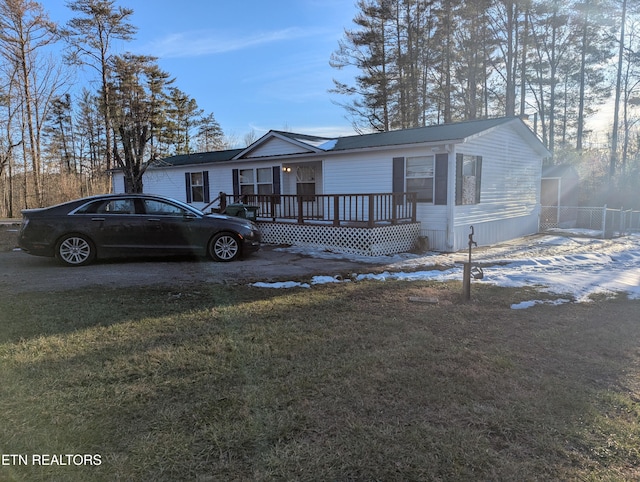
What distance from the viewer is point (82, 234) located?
24.1 ft

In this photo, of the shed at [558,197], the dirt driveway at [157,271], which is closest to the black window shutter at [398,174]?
the dirt driveway at [157,271]

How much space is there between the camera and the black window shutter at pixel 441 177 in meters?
9.86

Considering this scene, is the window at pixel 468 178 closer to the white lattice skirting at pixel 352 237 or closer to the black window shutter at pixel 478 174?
the black window shutter at pixel 478 174

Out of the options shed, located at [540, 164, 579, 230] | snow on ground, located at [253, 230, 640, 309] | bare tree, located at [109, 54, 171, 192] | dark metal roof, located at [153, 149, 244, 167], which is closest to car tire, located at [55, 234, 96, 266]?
snow on ground, located at [253, 230, 640, 309]

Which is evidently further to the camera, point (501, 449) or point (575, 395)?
point (575, 395)

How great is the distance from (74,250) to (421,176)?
26.1 ft

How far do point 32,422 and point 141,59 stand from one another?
22.6m

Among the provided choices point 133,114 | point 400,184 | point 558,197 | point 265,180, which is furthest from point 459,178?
point 133,114

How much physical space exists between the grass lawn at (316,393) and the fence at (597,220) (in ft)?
38.2

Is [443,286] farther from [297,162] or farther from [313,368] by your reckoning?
[297,162]

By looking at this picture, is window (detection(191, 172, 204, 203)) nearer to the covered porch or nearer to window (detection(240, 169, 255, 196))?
window (detection(240, 169, 255, 196))

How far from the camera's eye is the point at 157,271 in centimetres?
698

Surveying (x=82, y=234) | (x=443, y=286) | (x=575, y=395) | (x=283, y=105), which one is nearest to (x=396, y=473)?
(x=575, y=395)

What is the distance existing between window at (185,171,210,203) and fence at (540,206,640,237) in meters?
13.1
